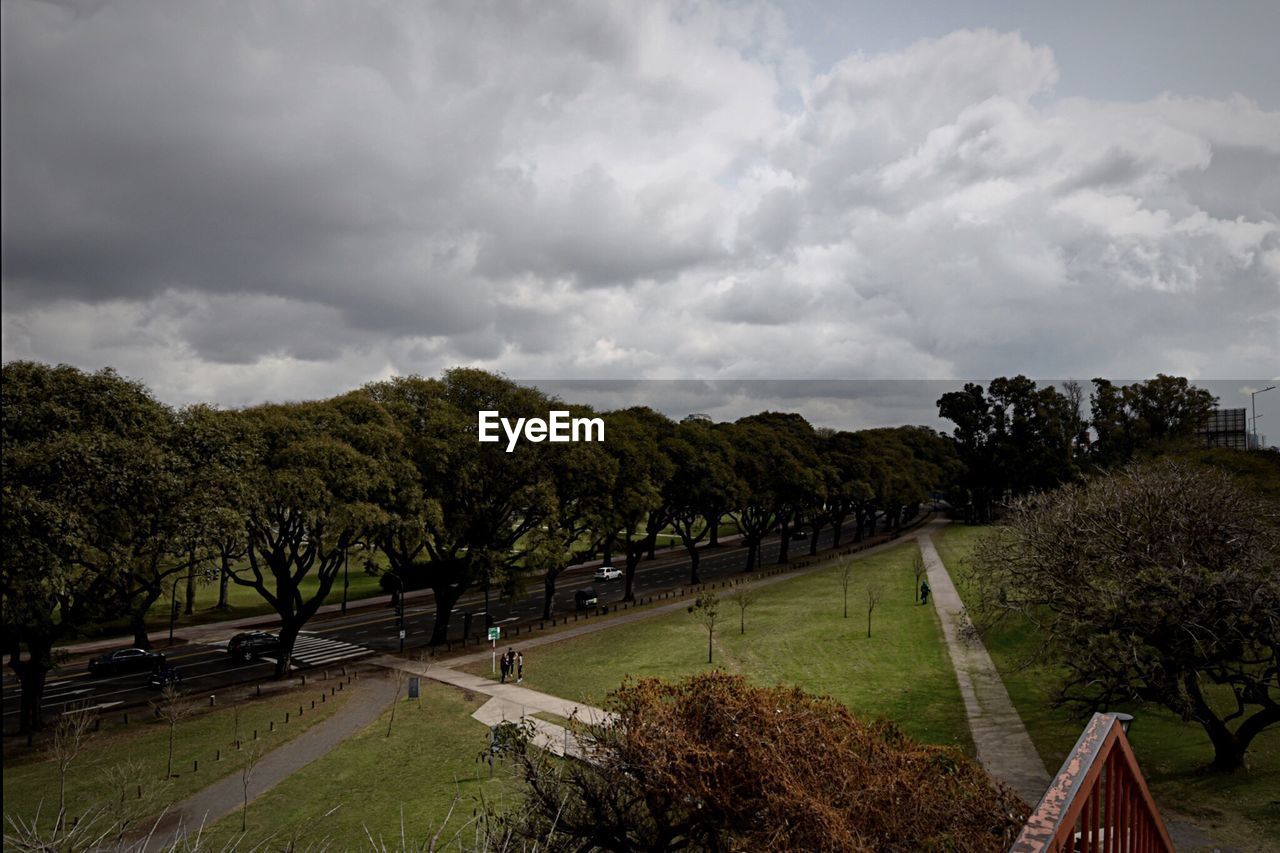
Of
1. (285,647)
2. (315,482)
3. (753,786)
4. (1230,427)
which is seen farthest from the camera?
(1230,427)

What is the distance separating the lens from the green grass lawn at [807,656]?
27.3m

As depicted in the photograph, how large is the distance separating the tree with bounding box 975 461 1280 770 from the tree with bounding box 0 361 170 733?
91.0 feet

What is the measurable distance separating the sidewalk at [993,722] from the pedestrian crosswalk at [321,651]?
2972 cm

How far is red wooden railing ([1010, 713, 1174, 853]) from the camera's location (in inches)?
142

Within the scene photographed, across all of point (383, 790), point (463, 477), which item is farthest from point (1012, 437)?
point (383, 790)

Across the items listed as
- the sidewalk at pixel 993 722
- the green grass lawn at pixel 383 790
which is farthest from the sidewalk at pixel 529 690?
the sidewalk at pixel 993 722

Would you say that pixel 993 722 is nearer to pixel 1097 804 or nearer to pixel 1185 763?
pixel 1185 763

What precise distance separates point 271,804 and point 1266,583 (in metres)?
25.9

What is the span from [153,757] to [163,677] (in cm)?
986

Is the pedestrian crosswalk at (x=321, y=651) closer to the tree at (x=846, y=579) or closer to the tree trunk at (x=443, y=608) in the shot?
the tree trunk at (x=443, y=608)

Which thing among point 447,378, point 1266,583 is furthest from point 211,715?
point 1266,583

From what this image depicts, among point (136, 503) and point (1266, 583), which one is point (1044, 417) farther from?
point (136, 503)

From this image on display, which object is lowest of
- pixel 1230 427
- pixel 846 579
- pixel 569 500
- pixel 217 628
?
pixel 217 628

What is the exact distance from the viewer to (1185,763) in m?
20.4
